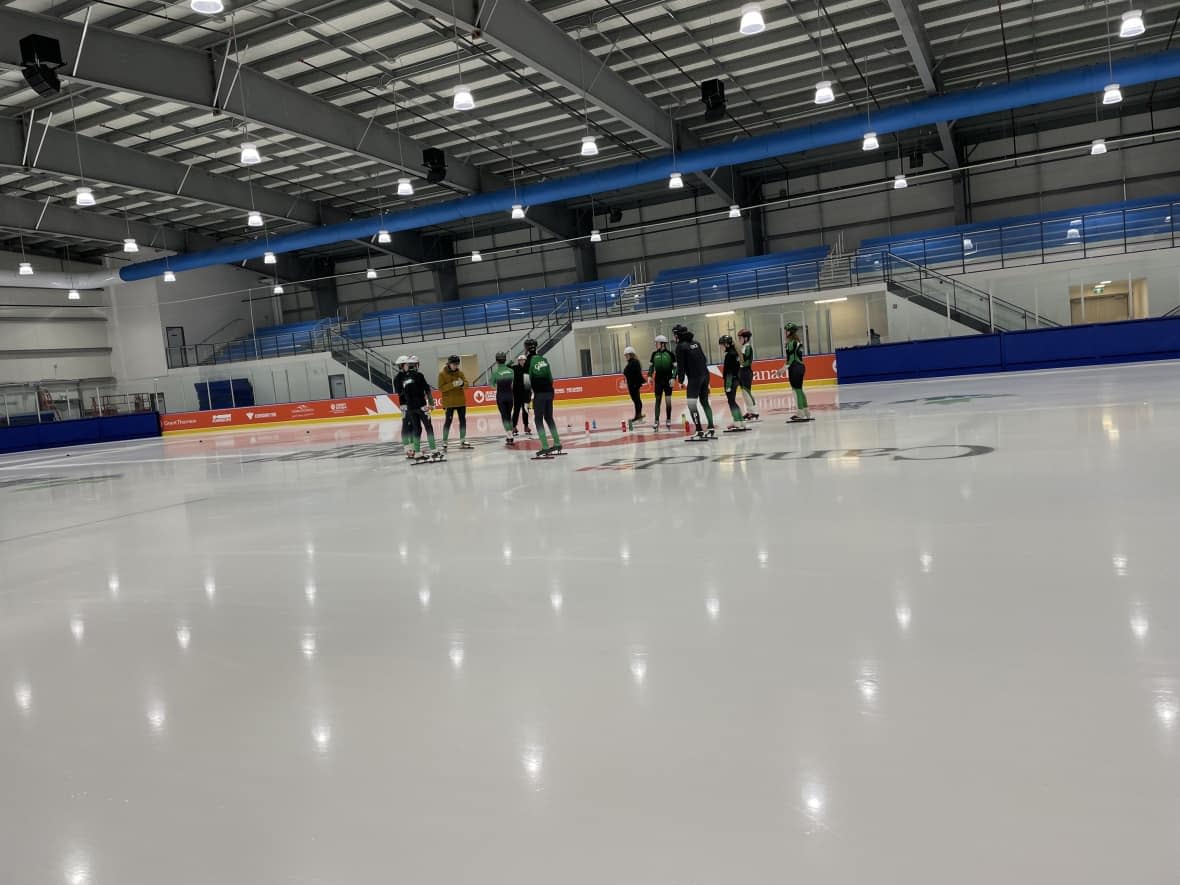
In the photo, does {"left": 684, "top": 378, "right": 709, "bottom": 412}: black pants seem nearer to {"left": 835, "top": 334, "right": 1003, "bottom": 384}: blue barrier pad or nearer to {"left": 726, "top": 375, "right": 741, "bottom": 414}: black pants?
{"left": 726, "top": 375, "right": 741, "bottom": 414}: black pants

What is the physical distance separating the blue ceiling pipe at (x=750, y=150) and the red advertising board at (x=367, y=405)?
250 inches

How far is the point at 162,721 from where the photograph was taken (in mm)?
3035

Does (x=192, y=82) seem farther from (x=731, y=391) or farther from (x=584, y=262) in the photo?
(x=584, y=262)

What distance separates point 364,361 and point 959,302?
2356 centimetres

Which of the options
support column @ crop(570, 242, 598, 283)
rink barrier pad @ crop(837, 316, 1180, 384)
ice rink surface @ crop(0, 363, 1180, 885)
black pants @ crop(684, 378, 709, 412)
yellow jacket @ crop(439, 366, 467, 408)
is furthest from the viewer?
support column @ crop(570, 242, 598, 283)

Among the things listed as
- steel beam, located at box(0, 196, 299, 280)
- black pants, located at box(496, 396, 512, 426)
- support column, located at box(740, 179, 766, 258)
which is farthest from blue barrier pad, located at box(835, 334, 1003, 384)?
steel beam, located at box(0, 196, 299, 280)

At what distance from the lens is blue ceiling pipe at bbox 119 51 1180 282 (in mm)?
20438

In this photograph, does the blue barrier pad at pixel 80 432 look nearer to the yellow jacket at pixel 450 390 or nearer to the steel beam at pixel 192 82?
the steel beam at pixel 192 82

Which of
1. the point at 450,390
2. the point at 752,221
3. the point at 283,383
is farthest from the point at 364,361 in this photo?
the point at 450,390

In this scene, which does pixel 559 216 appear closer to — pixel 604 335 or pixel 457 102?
pixel 604 335

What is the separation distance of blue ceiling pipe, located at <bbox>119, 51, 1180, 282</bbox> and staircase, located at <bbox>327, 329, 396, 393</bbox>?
5.08 metres

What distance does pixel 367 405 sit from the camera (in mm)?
31031

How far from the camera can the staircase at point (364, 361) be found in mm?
34219

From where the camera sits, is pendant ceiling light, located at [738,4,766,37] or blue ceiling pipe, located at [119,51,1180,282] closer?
pendant ceiling light, located at [738,4,766,37]
